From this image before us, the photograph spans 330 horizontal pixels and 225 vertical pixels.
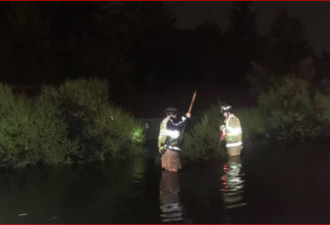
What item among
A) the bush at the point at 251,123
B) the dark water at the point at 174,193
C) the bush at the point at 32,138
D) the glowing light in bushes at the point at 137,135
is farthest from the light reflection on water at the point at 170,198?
the bush at the point at 251,123

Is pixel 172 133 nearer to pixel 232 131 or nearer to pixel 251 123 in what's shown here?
pixel 232 131

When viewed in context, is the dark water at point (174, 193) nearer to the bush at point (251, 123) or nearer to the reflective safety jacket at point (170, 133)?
the reflective safety jacket at point (170, 133)

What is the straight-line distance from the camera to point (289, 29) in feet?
242

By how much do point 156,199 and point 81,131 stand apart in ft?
23.5

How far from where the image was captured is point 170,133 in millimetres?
14758

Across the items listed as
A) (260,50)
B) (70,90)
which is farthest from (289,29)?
(70,90)

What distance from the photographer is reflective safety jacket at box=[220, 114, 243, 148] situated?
17.2 m

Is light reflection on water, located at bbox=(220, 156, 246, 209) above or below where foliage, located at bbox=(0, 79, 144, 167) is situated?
below

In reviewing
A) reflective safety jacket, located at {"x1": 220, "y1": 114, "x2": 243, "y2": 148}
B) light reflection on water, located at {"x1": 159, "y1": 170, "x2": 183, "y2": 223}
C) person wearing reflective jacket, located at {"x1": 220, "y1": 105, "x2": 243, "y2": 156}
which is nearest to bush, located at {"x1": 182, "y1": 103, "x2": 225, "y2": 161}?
person wearing reflective jacket, located at {"x1": 220, "y1": 105, "x2": 243, "y2": 156}

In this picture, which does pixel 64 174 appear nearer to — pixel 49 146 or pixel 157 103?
pixel 49 146

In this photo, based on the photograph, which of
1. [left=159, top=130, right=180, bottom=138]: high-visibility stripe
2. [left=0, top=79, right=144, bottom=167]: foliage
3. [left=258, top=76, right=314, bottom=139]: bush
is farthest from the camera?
[left=258, top=76, right=314, bottom=139]: bush

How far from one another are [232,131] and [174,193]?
5245 millimetres

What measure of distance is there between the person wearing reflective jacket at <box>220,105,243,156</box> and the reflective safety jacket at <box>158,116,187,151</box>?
2648 millimetres

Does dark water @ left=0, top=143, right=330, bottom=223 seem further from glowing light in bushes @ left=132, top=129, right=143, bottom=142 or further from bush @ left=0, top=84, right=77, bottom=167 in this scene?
glowing light in bushes @ left=132, top=129, right=143, bottom=142
